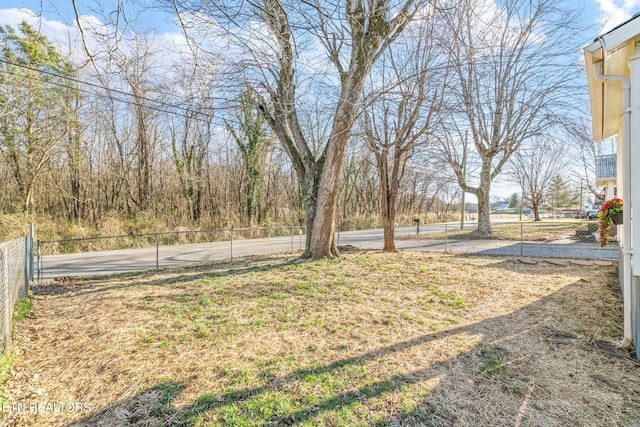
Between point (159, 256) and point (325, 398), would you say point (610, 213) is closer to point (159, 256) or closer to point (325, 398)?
point (325, 398)

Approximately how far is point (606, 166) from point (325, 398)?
54.9ft

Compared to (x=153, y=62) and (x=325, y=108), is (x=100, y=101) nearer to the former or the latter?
(x=153, y=62)

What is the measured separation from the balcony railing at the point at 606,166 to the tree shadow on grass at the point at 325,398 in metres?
13.5

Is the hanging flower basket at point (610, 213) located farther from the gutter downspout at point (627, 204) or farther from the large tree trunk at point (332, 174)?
the large tree trunk at point (332, 174)

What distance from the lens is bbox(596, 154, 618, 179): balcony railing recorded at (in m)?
12.7

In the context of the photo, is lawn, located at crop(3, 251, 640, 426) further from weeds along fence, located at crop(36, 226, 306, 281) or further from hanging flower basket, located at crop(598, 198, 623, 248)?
weeds along fence, located at crop(36, 226, 306, 281)

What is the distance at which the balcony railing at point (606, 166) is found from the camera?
12737 millimetres

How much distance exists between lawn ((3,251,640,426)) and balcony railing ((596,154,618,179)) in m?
10.4

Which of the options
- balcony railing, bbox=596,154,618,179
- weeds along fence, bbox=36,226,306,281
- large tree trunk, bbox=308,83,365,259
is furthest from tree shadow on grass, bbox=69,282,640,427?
balcony railing, bbox=596,154,618,179

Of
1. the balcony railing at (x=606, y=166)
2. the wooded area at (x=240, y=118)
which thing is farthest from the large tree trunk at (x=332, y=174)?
the balcony railing at (x=606, y=166)

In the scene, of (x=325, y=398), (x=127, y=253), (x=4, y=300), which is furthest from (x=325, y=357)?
(x=127, y=253)

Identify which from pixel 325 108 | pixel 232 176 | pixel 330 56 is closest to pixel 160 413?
pixel 330 56

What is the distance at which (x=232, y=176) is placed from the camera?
1988 centimetres

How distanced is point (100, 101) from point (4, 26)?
3909 millimetres
